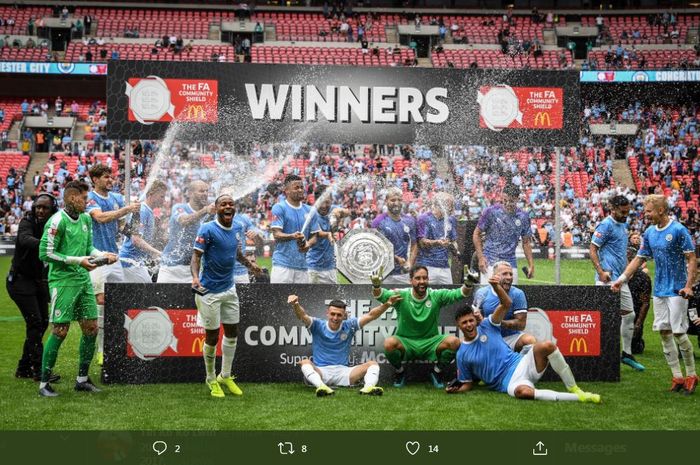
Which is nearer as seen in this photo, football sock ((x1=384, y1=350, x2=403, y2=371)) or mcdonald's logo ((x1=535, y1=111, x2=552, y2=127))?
football sock ((x1=384, y1=350, x2=403, y2=371))

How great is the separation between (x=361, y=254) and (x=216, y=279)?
2.05m

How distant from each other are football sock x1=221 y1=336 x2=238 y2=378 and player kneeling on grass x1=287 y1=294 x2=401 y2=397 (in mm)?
696

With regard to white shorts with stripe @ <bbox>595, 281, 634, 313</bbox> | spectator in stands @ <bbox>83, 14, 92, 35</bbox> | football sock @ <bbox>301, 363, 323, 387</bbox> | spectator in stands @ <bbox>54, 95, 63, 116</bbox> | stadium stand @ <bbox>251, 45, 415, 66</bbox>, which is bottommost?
football sock @ <bbox>301, 363, 323, 387</bbox>

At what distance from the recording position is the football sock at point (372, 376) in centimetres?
756

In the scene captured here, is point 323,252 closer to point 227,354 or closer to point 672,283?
point 227,354

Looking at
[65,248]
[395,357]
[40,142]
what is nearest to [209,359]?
[65,248]

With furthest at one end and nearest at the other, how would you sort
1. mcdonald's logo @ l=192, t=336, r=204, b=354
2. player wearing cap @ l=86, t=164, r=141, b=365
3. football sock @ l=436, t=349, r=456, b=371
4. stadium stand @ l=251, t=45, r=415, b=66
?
stadium stand @ l=251, t=45, r=415, b=66
player wearing cap @ l=86, t=164, r=141, b=365
mcdonald's logo @ l=192, t=336, r=204, b=354
football sock @ l=436, t=349, r=456, b=371

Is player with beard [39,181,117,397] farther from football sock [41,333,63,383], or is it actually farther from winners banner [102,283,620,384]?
winners banner [102,283,620,384]

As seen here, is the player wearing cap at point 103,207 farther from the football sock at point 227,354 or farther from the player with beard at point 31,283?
the football sock at point 227,354

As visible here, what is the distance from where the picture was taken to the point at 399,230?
31.5 ft

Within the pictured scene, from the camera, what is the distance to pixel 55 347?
7.16 m

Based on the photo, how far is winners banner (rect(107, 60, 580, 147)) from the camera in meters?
8.93
